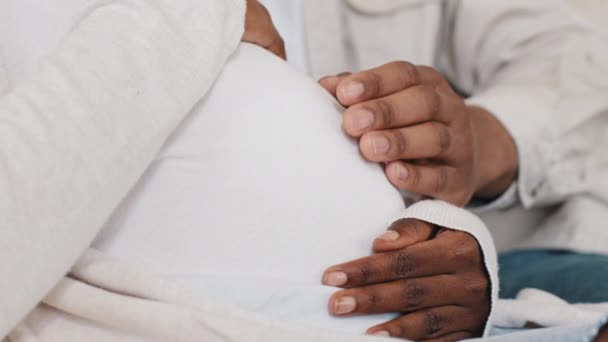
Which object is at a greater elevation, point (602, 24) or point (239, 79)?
point (239, 79)

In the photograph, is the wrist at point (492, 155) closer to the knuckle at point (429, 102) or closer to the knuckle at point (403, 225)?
the knuckle at point (429, 102)

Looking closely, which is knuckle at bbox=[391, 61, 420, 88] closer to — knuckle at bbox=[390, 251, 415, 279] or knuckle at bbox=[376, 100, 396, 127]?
knuckle at bbox=[376, 100, 396, 127]

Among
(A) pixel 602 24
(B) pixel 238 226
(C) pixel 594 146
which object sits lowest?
(C) pixel 594 146

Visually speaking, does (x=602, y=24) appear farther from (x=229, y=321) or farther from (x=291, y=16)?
(x=229, y=321)

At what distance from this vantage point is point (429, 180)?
70 cm

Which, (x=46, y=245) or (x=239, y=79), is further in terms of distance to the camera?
(x=239, y=79)

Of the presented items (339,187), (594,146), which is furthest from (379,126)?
(594,146)

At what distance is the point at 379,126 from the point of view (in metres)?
0.63

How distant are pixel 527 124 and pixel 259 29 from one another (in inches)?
18.0

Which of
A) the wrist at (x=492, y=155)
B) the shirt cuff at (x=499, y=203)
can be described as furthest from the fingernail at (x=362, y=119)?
the shirt cuff at (x=499, y=203)

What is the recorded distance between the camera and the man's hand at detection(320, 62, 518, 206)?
62 cm

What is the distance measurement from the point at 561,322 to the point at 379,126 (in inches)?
8.0

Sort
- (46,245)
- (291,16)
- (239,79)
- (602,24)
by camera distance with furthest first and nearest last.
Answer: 1. (602,24)
2. (291,16)
3. (239,79)
4. (46,245)

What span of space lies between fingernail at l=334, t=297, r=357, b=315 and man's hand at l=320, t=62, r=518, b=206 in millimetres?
121
